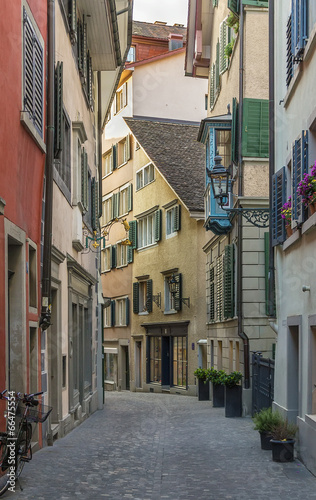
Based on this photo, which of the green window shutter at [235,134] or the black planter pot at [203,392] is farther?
the black planter pot at [203,392]

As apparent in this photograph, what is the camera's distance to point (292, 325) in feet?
40.2

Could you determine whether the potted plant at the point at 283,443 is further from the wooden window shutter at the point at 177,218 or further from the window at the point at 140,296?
the window at the point at 140,296

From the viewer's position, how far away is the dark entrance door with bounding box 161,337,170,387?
35.6 meters

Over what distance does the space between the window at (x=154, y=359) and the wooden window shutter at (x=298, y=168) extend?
25362 mm

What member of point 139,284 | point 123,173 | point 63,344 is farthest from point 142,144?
point 63,344

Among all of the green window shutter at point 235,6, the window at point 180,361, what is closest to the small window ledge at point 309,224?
the green window shutter at point 235,6

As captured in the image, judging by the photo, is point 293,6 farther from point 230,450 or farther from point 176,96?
point 176,96

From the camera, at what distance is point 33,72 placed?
11570 millimetres

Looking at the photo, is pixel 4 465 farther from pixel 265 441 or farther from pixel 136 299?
pixel 136 299

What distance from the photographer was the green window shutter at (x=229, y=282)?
21.3 m

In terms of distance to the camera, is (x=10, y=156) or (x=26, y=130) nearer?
(x=10, y=156)

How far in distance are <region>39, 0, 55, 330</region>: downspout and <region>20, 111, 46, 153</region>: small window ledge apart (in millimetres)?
445

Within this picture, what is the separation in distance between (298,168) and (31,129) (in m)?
3.61

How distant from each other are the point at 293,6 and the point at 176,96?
31154 millimetres
